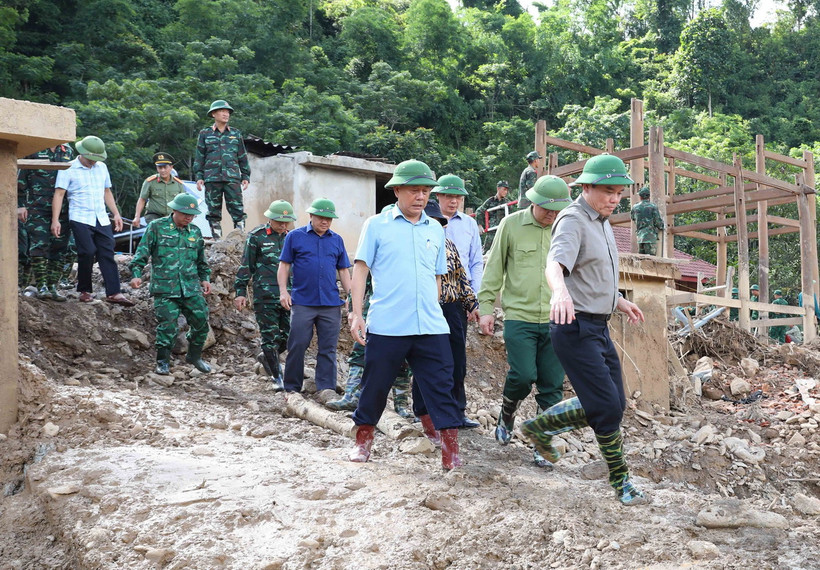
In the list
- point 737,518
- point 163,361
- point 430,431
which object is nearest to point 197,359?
point 163,361

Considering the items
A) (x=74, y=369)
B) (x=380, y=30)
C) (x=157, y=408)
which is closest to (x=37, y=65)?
(x=380, y=30)

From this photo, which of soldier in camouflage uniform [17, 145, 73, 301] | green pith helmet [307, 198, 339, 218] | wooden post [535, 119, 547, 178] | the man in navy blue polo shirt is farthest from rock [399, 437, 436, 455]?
wooden post [535, 119, 547, 178]

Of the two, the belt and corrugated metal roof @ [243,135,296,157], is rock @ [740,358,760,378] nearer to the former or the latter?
the belt

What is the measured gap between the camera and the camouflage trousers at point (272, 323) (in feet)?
26.8

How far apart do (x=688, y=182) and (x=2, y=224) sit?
1041 inches

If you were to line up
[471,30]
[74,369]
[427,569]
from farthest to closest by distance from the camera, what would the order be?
[471,30] → [74,369] → [427,569]

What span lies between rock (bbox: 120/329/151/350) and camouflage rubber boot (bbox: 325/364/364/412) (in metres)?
3.26

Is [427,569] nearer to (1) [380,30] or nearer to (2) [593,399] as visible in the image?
(2) [593,399]

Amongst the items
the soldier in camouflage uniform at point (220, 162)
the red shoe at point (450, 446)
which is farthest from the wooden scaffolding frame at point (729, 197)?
the red shoe at point (450, 446)

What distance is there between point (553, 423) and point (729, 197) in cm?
1221

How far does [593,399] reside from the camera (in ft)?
14.2

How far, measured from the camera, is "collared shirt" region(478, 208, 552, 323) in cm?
560

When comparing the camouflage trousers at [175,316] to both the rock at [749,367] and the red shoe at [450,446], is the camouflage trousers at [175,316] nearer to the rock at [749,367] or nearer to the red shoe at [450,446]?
the red shoe at [450,446]

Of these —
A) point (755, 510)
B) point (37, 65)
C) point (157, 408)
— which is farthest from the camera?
point (37, 65)
